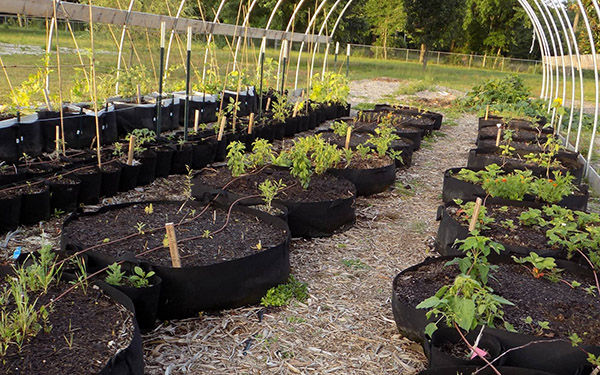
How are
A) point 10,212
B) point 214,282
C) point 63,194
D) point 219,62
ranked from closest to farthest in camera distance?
point 214,282 → point 10,212 → point 63,194 → point 219,62

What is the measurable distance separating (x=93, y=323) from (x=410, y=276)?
6.32 feet

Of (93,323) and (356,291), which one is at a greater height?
(93,323)

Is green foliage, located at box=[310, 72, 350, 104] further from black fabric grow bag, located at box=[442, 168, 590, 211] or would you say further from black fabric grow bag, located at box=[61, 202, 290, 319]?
black fabric grow bag, located at box=[61, 202, 290, 319]

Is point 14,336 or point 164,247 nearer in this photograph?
point 14,336

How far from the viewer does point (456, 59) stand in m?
33.2

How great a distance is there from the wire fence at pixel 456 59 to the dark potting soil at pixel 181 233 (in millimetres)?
25091

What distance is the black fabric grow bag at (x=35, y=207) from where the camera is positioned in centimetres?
411

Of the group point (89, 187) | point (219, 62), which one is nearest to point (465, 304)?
point (89, 187)

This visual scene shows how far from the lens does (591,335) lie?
9.29 feet

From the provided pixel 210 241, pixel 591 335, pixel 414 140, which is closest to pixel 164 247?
pixel 210 241

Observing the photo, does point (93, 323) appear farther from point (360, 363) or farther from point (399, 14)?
point (399, 14)

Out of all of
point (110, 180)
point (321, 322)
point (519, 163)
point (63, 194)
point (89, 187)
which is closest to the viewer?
point (321, 322)

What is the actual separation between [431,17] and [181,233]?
85.7 ft

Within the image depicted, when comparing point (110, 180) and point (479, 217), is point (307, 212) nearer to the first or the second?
point (479, 217)
